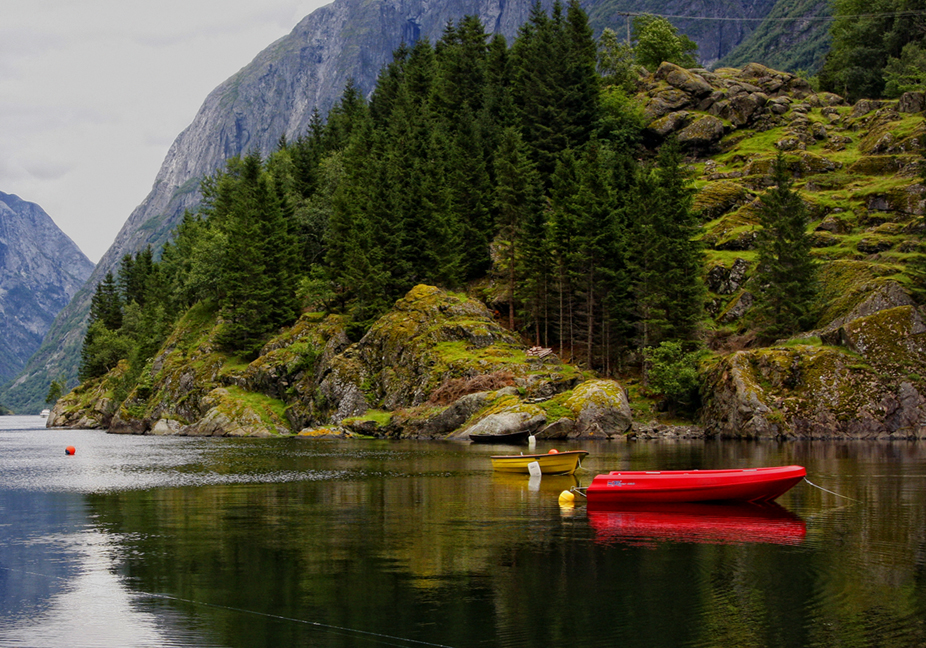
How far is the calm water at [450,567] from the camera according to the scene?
14633 mm

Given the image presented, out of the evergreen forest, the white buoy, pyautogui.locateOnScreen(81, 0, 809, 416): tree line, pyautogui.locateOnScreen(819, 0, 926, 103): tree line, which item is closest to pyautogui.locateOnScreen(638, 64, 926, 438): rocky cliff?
pyautogui.locateOnScreen(819, 0, 926, 103): tree line

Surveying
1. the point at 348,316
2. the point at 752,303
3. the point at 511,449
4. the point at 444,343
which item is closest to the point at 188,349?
the point at 348,316

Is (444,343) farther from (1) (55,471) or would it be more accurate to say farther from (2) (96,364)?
(2) (96,364)

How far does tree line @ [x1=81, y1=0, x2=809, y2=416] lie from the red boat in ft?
162

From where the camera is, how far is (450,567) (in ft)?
65.6

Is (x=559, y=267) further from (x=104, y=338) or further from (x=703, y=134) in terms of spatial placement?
(x=104, y=338)

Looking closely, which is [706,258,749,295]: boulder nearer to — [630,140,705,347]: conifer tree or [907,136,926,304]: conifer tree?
[630,140,705,347]: conifer tree

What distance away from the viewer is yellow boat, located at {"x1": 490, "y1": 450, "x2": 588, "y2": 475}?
143ft

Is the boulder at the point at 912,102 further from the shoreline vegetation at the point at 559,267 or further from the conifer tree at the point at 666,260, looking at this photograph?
the conifer tree at the point at 666,260

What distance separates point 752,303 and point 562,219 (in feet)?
77.9

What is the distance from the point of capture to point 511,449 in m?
60.8

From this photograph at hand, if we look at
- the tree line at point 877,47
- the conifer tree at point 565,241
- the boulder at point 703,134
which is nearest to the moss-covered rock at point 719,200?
the boulder at point 703,134

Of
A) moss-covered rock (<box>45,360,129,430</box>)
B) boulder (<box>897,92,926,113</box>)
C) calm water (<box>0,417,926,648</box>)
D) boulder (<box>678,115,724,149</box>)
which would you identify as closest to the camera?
calm water (<box>0,417,926,648</box>)

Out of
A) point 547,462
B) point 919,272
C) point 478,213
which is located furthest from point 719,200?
point 547,462
